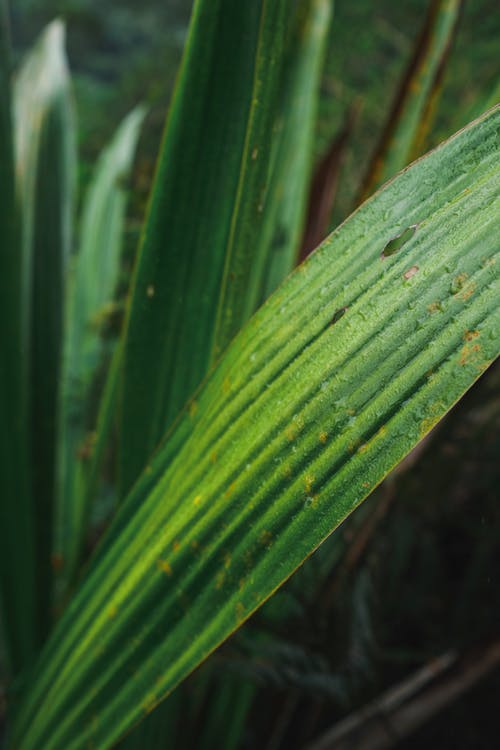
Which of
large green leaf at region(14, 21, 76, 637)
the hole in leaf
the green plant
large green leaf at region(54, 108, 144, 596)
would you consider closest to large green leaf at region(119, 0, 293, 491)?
the green plant

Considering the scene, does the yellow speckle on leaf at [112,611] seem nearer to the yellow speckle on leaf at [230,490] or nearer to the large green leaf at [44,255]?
the yellow speckle on leaf at [230,490]

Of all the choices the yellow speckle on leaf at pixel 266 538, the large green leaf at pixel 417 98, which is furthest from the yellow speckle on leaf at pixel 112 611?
the large green leaf at pixel 417 98

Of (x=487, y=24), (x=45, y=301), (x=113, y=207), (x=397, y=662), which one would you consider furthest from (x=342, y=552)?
(x=487, y=24)

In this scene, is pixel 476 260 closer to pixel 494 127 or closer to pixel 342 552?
pixel 494 127

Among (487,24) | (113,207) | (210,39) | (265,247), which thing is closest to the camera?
(210,39)

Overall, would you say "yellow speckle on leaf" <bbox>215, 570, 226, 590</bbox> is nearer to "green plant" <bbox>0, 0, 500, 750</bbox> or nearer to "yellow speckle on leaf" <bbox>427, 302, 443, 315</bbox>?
"green plant" <bbox>0, 0, 500, 750</bbox>

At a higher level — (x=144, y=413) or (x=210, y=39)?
(x=210, y=39)

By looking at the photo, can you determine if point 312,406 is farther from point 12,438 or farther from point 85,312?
point 85,312
